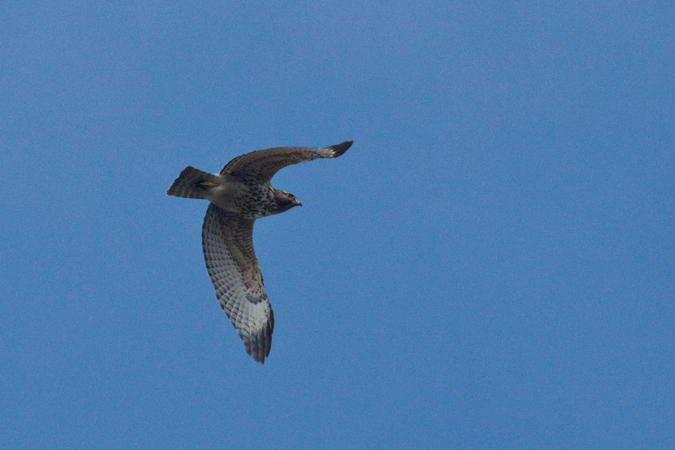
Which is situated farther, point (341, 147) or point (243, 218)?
point (243, 218)

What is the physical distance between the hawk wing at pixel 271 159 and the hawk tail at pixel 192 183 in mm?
240

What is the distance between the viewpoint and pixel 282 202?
11.5 meters

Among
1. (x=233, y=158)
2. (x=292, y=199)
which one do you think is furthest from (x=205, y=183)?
(x=292, y=199)

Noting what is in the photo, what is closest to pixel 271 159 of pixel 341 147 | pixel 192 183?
pixel 341 147

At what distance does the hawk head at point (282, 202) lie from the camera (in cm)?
1141

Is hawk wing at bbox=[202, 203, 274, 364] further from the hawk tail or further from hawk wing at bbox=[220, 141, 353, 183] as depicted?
hawk wing at bbox=[220, 141, 353, 183]

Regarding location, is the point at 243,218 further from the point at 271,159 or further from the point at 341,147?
the point at 341,147

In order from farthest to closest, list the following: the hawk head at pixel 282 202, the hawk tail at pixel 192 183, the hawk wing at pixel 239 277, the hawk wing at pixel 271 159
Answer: the hawk wing at pixel 239 277, the hawk head at pixel 282 202, the hawk tail at pixel 192 183, the hawk wing at pixel 271 159

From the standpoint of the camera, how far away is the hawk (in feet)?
35.0

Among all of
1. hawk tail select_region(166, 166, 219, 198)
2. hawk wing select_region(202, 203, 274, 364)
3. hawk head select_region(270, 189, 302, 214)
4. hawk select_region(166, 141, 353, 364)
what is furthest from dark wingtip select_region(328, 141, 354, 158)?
hawk wing select_region(202, 203, 274, 364)

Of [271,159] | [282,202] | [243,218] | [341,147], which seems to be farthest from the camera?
[243,218]

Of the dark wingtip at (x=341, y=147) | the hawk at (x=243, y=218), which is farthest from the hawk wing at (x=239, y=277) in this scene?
the dark wingtip at (x=341, y=147)

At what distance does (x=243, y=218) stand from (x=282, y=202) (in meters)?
0.66

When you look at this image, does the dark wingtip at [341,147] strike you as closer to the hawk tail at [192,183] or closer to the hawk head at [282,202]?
the hawk head at [282,202]
